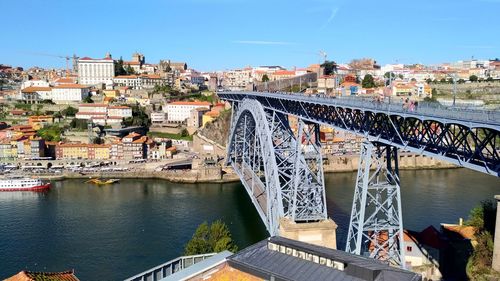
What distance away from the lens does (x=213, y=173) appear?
25.9m

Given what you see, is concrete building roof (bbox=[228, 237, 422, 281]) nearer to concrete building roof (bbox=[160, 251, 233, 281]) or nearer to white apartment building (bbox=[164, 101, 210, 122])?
concrete building roof (bbox=[160, 251, 233, 281])

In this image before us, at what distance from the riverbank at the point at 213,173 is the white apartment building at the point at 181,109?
9.98 metres

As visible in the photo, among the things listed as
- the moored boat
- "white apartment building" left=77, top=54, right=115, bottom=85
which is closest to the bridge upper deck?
the moored boat

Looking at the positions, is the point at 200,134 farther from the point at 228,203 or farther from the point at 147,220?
the point at 147,220

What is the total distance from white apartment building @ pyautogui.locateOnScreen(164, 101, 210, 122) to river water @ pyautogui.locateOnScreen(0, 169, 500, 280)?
36.3 ft

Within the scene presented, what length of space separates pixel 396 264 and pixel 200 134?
78.2 feet

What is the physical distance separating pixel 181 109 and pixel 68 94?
1193 cm

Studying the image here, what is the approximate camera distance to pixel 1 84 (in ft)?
167

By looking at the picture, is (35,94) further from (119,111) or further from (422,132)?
(422,132)

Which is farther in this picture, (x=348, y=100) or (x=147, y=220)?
(x=147, y=220)

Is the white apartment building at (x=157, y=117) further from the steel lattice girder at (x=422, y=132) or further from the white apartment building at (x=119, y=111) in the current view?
the steel lattice girder at (x=422, y=132)

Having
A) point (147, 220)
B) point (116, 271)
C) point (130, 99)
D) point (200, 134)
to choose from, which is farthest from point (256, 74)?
point (116, 271)

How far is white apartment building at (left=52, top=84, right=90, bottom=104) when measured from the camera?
41281mm

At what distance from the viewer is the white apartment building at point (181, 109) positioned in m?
36.3
